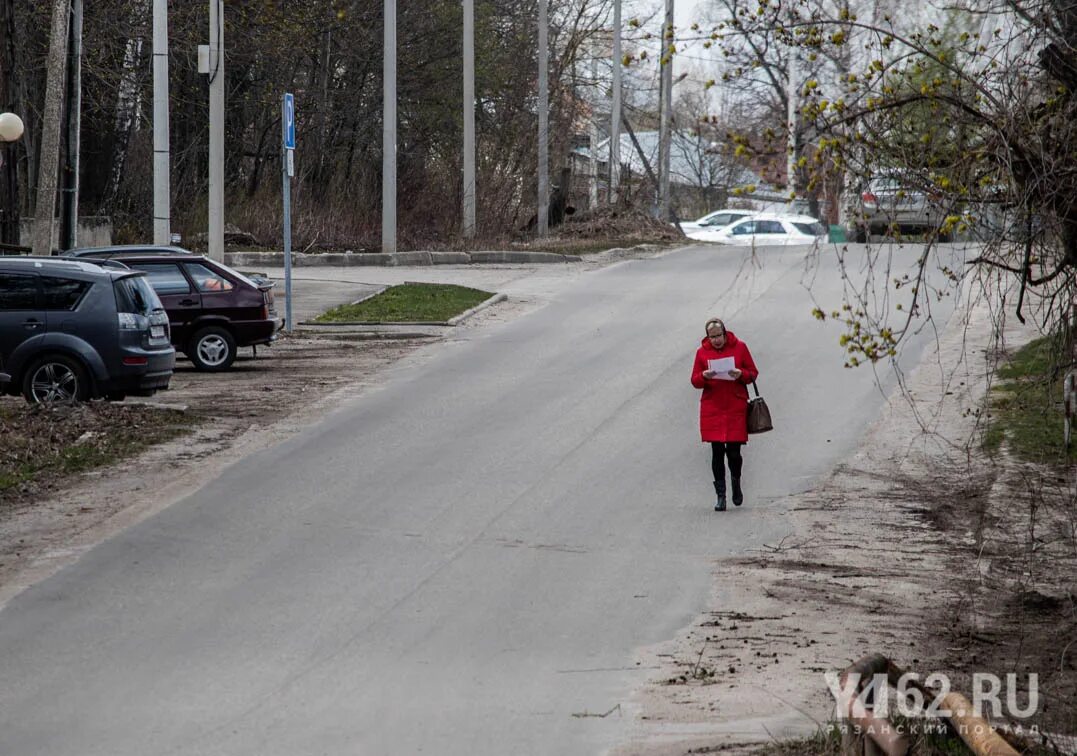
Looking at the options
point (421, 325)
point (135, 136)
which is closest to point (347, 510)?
point (421, 325)

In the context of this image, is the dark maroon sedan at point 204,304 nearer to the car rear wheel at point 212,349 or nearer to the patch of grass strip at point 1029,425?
the car rear wheel at point 212,349


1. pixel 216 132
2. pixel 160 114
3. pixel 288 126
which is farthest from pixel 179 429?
pixel 216 132

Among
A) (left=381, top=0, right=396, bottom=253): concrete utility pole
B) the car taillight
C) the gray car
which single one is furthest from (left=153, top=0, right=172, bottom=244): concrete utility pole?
(left=381, top=0, right=396, bottom=253): concrete utility pole

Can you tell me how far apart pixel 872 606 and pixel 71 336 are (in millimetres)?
10069

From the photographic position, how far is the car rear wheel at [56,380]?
52.9 ft

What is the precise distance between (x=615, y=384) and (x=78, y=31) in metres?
10.1

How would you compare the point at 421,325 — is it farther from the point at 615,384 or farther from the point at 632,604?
the point at 632,604

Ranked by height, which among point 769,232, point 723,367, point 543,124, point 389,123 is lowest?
point 723,367

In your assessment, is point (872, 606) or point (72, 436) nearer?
point (872, 606)

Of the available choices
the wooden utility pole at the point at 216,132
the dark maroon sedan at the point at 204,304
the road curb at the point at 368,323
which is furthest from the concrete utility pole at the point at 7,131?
the road curb at the point at 368,323

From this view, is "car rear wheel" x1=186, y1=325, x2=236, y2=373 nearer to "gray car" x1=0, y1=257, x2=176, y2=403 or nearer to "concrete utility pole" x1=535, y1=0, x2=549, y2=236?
"gray car" x1=0, y1=257, x2=176, y2=403

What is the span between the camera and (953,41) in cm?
887

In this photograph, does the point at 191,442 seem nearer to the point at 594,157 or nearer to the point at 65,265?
the point at 65,265

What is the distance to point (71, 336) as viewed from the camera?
16.2 meters
